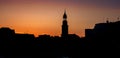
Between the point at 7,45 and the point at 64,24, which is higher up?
the point at 64,24

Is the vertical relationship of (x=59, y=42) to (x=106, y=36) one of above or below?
below

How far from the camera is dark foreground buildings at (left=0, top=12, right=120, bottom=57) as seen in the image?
63.1 meters

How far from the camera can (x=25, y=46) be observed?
7375 centimetres

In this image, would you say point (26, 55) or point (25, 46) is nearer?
point (26, 55)

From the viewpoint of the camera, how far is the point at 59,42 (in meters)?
75.8

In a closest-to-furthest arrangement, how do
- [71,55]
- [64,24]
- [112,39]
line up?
[71,55]
[112,39]
[64,24]

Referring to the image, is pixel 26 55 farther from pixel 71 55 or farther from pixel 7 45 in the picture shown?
pixel 71 55

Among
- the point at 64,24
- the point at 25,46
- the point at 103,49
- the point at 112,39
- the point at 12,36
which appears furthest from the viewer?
the point at 12,36

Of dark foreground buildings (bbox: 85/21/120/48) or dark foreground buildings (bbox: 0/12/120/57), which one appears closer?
dark foreground buildings (bbox: 85/21/120/48)

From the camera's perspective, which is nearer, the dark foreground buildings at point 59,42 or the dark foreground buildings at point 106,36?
the dark foreground buildings at point 106,36

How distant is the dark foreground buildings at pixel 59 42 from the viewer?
63094mm

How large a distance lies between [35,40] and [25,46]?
247 inches

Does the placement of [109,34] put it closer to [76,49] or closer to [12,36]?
[76,49]

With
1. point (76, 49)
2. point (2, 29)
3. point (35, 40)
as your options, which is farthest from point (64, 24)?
point (2, 29)
